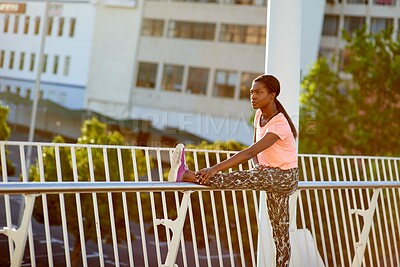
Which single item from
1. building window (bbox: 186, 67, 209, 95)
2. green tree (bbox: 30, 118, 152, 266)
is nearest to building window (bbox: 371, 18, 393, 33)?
building window (bbox: 186, 67, 209, 95)

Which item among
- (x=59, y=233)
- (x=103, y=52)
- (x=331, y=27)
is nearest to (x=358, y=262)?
(x=59, y=233)

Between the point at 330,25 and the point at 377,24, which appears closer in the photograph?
the point at 377,24

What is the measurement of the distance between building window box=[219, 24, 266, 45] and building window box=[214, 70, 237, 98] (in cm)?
248

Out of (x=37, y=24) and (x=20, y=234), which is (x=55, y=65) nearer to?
(x=37, y=24)

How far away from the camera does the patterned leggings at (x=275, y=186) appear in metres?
5.71

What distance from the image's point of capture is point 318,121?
3922cm

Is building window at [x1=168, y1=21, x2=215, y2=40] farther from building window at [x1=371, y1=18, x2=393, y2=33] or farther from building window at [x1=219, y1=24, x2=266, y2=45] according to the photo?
building window at [x1=371, y1=18, x2=393, y2=33]

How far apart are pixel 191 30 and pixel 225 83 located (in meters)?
5.02

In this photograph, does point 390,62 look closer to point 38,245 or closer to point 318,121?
point 318,121

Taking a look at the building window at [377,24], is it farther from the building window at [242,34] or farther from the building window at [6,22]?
the building window at [6,22]

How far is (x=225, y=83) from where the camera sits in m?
62.0

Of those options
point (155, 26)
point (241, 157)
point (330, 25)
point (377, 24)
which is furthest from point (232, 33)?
point (241, 157)

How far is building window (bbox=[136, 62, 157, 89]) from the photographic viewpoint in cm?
6397

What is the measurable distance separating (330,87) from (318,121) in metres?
2.20
